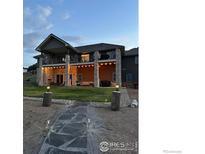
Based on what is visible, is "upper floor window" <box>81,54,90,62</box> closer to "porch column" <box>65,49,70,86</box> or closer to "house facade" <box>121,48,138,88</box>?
"porch column" <box>65,49,70,86</box>

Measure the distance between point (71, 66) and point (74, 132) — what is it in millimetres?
576

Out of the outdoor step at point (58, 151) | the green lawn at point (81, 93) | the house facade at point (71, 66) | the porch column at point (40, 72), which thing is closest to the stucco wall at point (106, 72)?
the house facade at point (71, 66)

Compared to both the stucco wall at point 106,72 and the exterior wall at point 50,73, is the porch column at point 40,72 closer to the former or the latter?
the exterior wall at point 50,73

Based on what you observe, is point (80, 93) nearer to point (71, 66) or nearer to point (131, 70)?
point (71, 66)

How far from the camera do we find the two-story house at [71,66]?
1.56 meters

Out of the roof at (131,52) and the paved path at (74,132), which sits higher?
the roof at (131,52)

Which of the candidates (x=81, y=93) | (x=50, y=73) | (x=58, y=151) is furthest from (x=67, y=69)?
(x=58, y=151)

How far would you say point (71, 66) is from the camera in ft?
5.63

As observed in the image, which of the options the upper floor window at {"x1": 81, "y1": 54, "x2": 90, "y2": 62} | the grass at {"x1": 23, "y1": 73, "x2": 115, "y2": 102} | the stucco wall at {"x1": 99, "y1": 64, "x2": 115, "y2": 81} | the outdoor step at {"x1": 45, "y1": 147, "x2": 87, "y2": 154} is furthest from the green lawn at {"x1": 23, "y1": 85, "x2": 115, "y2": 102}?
the outdoor step at {"x1": 45, "y1": 147, "x2": 87, "y2": 154}

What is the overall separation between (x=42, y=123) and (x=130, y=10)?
104 cm

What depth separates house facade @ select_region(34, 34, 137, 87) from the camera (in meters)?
1.57

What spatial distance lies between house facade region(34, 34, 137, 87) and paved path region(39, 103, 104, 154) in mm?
Result: 236

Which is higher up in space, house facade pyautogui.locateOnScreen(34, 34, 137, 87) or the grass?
house facade pyautogui.locateOnScreen(34, 34, 137, 87)
